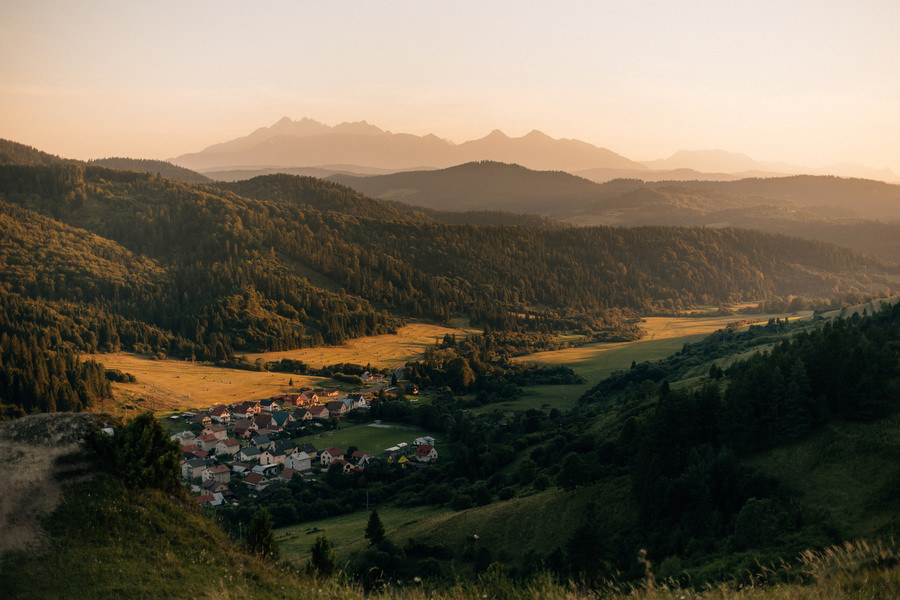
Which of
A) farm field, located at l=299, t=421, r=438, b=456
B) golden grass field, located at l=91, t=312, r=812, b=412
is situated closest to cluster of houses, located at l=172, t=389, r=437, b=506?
farm field, located at l=299, t=421, r=438, b=456

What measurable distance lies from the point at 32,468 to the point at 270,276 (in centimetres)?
13242

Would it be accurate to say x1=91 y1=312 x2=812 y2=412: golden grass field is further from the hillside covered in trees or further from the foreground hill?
the foreground hill

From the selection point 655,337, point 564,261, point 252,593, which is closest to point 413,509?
point 252,593

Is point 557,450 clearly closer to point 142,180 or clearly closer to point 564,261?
point 564,261

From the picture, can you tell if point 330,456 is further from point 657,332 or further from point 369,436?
point 657,332

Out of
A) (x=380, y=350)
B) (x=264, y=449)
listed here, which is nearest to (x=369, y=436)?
(x=264, y=449)

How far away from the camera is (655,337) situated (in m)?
128

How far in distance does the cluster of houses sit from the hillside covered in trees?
101 feet

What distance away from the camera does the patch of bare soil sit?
12.6m

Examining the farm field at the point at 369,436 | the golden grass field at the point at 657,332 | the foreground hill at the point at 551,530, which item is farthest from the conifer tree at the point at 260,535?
the golden grass field at the point at 657,332

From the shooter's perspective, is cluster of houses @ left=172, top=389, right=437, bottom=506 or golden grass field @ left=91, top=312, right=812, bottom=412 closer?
cluster of houses @ left=172, top=389, right=437, bottom=506

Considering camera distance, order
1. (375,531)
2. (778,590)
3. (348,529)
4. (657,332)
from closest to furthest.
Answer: (778,590), (375,531), (348,529), (657,332)

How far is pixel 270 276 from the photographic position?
141875mm

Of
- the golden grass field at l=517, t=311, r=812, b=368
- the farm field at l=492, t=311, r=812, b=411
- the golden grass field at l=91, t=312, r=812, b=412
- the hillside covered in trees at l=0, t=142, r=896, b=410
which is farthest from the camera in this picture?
the hillside covered in trees at l=0, t=142, r=896, b=410
